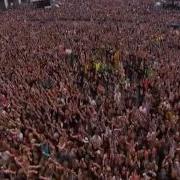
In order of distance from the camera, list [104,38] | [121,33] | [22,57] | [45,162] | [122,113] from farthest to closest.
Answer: [121,33] < [104,38] < [22,57] < [122,113] < [45,162]

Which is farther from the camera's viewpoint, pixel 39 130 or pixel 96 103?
pixel 96 103

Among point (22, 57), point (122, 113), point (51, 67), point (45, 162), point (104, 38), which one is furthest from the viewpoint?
point (104, 38)

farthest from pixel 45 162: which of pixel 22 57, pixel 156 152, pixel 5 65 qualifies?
pixel 22 57

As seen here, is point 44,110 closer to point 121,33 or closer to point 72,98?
point 72,98

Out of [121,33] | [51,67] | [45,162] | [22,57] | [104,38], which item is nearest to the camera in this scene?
[45,162]

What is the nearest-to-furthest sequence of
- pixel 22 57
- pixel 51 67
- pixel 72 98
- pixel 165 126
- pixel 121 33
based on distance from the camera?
pixel 165 126 < pixel 72 98 < pixel 51 67 < pixel 22 57 < pixel 121 33

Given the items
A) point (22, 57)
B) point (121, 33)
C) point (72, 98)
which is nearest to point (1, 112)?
point (72, 98)

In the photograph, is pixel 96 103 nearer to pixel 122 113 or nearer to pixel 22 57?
pixel 122 113
